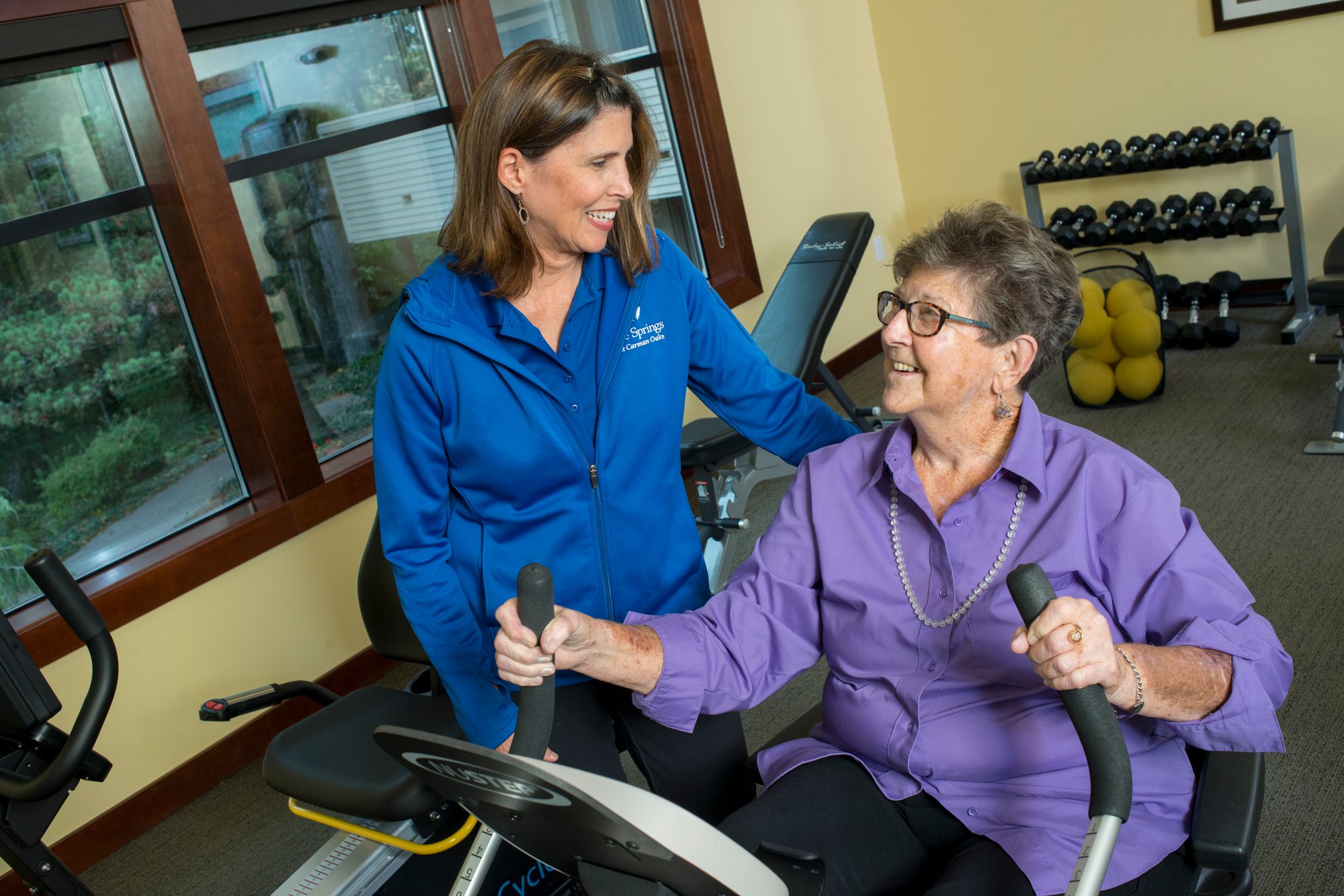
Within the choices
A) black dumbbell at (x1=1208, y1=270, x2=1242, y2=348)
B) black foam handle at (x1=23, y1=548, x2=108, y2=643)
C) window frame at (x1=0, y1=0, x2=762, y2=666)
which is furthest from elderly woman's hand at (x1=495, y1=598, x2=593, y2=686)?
black dumbbell at (x1=1208, y1=270, x2=1242, y2=348)

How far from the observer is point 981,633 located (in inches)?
50.3

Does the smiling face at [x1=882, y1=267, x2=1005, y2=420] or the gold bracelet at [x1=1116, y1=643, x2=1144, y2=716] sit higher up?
the smiling face at [x1=882, y1=267, x2=1005, y2=420]

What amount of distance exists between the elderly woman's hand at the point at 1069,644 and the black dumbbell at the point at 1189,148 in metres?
3.68

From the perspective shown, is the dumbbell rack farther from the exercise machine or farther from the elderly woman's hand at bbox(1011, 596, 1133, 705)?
the exercise machine

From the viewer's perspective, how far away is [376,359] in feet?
11.0

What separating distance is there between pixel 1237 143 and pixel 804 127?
1.63 meters

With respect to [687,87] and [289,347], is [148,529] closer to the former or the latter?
[289,347]

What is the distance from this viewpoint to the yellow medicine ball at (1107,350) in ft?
12.3

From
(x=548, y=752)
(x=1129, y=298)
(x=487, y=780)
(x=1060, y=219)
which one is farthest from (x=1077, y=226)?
(x=487, y=780)

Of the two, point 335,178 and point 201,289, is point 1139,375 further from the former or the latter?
point 201,289

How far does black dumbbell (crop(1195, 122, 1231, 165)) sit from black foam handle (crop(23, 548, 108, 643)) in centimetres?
399

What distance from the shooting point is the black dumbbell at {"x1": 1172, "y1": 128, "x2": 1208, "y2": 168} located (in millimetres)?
4086

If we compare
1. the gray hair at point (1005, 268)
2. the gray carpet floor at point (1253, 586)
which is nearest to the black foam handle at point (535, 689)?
the gray hair at point (1005, 268)

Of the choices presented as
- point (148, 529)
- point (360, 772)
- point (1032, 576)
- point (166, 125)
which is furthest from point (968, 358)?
point (148, 529)
